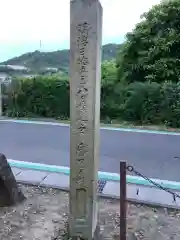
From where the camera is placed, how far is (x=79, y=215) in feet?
10.8

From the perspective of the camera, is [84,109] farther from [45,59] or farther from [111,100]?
[45,59]

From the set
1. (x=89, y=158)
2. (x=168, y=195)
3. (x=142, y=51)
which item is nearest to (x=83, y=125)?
(x=89, y=158)

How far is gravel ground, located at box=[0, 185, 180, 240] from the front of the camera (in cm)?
353

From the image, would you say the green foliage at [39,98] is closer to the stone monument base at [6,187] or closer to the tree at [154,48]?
the tree at [154,48]

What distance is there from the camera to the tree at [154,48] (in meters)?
11.9

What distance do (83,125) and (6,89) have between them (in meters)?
10.5

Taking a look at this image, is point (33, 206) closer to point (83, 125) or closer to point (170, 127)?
point (83, 125)

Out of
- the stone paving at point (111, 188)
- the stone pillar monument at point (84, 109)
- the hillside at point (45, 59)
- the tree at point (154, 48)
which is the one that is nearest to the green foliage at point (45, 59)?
the hillside at point (45, 59)

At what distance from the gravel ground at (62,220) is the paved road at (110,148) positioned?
177cm

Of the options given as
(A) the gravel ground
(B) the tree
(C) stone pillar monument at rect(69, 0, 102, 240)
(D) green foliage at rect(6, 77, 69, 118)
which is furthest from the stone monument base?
(B) the tree

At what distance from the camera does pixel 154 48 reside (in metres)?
12.2

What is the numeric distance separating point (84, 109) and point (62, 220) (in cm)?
166

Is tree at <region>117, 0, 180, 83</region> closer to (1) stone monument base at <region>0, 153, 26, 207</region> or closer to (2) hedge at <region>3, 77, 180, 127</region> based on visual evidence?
(2) hedge at <region>3, 77, 180, 127</region>

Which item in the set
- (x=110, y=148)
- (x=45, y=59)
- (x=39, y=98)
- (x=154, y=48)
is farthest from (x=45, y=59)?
(x=110, y=148)
